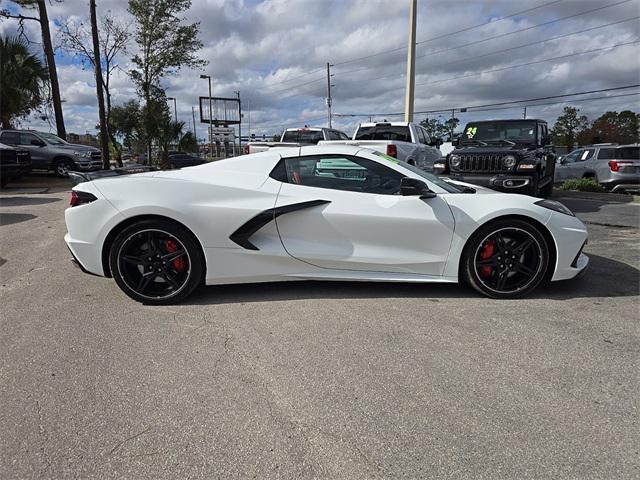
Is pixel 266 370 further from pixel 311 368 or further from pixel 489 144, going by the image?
pixel 489 144

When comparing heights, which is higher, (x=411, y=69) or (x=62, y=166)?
(x=411, y=69)

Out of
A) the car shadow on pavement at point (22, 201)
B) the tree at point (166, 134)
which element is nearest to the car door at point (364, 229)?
the car shadow on pavement at point (22, 201)

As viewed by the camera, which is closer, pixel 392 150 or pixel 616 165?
pixel 392 150

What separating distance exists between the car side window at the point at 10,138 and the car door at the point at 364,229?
16109 mm

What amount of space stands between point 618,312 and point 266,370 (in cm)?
288

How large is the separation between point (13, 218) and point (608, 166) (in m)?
15.4

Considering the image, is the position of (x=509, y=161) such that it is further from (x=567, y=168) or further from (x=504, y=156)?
(x=567, y=168)

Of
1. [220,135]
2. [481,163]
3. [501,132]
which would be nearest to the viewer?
[481,163]

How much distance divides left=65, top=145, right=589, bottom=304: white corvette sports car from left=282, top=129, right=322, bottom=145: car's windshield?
11.3m

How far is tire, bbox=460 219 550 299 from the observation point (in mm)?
3748

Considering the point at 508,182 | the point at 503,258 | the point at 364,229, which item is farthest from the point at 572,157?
the point at 364,229

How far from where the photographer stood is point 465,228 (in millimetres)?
3717

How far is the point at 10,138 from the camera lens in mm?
15523

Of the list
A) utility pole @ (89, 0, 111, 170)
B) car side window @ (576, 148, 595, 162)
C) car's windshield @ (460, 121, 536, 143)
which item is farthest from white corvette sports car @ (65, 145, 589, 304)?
utility pole @ (89, 0, 111, 170)
